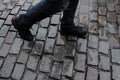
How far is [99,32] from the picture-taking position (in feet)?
9.86

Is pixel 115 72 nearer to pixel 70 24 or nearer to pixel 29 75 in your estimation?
pixel 70 24

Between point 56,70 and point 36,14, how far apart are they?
0.65 metres

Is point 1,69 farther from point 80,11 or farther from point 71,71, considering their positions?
point 80,11

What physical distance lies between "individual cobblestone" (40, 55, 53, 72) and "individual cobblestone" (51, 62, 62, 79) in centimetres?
5

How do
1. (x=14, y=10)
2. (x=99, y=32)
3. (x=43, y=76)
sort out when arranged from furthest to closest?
(x=14, y=10)
(x=99, y=32)
(x=43, y=76)

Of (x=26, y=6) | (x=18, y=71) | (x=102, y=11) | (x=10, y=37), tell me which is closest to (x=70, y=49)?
(x=18, y=71)

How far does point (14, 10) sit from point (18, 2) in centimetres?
19

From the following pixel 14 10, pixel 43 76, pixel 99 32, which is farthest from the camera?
pixel 14 10

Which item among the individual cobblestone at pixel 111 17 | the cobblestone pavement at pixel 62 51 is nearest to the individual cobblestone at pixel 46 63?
the cobblestone pavement at pixel 62 51

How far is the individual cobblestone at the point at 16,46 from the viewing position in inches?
108

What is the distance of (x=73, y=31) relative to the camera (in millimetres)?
2828

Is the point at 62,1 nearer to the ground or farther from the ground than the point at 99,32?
farther from the ground

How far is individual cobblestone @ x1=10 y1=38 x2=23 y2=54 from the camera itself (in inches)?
108

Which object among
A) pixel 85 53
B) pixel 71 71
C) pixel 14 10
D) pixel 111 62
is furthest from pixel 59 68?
pixel 14 10
